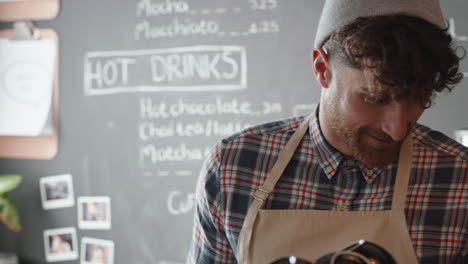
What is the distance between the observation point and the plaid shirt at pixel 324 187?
114 centimetres

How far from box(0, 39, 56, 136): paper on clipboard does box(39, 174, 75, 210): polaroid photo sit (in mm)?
221

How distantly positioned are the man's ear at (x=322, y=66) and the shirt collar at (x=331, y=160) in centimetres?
12

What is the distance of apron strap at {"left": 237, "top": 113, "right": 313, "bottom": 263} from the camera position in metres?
1.18

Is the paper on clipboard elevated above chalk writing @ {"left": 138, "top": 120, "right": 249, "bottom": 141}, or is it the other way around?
the paper on clipboard

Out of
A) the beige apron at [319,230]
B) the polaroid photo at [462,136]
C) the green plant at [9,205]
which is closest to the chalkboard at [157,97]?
the green plant at [9,205]

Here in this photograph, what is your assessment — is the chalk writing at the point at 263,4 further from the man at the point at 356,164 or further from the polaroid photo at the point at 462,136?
the man at the point at 356,164

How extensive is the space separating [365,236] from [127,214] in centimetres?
142

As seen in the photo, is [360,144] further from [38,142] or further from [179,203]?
[38,142]

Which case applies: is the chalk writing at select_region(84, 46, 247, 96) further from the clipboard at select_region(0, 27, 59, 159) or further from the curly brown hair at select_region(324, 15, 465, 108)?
the curly brown hair at select_region(324, 15, 465, 108)

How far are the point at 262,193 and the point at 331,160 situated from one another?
0.55ft

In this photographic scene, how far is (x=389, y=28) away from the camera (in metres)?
1.01

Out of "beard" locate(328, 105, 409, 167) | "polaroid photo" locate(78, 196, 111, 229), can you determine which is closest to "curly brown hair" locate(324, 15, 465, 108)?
"beard" locate(328, 105, 409, 167)

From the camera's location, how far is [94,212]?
238 centimetres

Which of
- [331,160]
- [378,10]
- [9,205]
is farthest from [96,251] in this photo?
[378,10]
